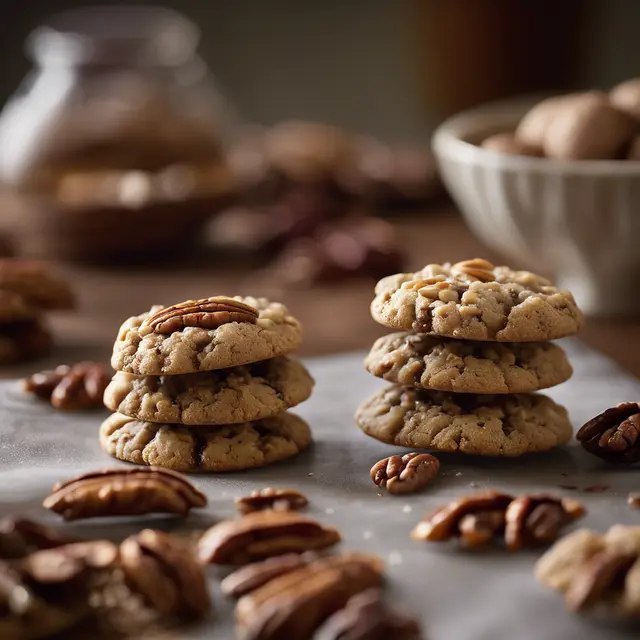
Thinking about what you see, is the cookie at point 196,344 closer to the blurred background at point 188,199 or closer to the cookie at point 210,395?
the cookie at point 210,395

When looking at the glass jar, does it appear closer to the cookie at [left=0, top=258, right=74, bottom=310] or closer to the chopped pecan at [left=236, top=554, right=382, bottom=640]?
the cookie at [left=0, top=258, right=74, bottom=310]

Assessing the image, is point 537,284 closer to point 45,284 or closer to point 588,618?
point 588,618

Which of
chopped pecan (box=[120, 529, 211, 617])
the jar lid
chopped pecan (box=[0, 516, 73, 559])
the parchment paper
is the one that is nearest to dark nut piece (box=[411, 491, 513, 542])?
the parchment paper

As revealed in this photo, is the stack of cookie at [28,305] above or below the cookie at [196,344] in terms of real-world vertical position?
below

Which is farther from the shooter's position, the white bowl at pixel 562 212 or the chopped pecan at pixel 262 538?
the white bowl at pixel 562 212

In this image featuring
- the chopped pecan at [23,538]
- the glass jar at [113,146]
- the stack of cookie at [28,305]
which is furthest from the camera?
the glass jar at [113,146]

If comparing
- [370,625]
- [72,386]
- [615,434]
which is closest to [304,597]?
[370,625]

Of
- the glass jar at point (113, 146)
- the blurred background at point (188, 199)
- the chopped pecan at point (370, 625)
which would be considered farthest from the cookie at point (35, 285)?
the chopped pecan at point (370, 625)
